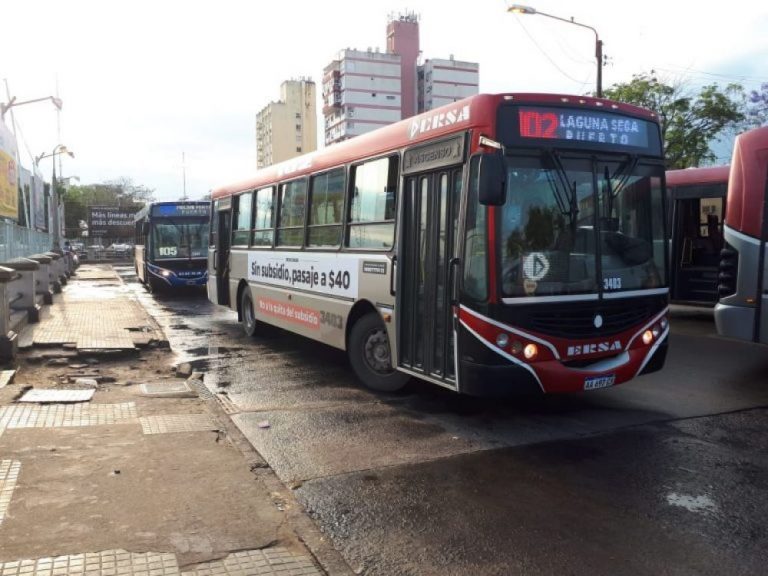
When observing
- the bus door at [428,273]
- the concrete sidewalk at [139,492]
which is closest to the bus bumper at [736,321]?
the bus door at [428,273]

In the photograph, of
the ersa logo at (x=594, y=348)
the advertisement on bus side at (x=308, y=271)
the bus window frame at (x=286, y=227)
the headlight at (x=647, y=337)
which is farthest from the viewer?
the bus window frame at (x=286, y=227)

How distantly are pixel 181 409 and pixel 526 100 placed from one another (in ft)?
14.5

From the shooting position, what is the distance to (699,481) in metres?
4.74

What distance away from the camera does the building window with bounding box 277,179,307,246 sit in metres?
9.23

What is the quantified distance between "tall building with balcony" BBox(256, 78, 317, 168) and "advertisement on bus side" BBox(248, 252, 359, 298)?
4562 inches

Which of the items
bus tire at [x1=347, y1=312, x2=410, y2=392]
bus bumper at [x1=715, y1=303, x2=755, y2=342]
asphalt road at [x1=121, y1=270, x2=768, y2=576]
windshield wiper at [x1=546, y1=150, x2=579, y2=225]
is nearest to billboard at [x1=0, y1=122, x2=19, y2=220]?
asphalt road at [x1=121, y1=270, x2=768, y2=576]

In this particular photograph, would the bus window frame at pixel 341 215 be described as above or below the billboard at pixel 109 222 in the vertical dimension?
below

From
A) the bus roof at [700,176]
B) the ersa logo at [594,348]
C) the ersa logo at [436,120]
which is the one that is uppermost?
the bus roof at [700,176]

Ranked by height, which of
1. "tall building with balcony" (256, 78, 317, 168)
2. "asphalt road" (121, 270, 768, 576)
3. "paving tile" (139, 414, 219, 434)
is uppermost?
"tall building with balcony" (256, 78, 317, 168)

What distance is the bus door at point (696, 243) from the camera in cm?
1311

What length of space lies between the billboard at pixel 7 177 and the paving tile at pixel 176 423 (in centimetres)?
1511

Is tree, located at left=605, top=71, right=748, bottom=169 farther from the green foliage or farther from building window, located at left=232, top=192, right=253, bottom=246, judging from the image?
the green foliage

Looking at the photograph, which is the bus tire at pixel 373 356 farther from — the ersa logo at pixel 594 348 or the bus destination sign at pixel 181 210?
the bus destination sign at pixel 181 210

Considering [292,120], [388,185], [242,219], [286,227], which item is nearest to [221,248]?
[242,219]
